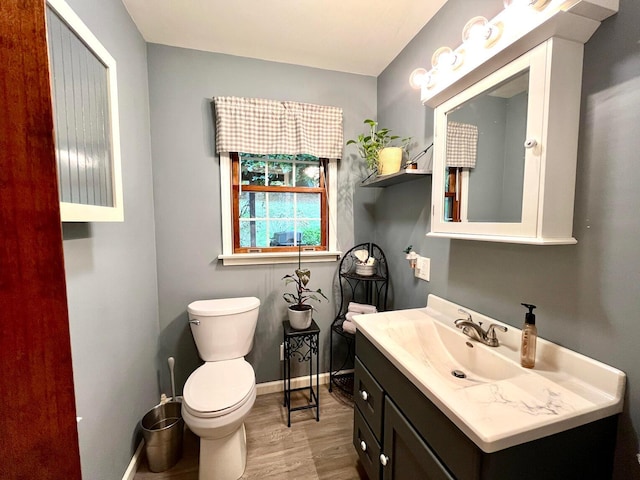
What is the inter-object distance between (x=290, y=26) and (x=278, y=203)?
1101 mm

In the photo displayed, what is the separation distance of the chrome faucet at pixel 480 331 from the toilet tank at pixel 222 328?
1.23 meters

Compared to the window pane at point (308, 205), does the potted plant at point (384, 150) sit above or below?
above

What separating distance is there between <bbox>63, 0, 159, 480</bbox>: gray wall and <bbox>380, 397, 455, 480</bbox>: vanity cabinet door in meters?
1.15

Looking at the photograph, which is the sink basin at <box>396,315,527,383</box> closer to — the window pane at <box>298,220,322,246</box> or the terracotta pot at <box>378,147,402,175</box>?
the terracotta pot at <box>378,147,402,175</box>

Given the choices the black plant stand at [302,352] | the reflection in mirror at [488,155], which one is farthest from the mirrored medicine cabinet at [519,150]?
the black plant stand at [302,352]

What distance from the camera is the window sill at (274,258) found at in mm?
1928

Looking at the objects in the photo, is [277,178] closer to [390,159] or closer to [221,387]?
[390,159]

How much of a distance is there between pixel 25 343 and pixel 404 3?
193 centimetres

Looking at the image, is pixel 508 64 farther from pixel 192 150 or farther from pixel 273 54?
pixel 192 150

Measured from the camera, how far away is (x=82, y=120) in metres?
0.90

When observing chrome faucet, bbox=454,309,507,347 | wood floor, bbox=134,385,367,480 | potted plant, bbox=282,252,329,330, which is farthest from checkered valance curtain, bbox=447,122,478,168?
wood floor, bbox=134,385,367,480

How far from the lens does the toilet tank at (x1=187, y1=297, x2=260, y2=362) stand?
1666 millimetres

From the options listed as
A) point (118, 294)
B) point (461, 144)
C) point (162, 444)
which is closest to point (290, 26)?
point (461, 144)

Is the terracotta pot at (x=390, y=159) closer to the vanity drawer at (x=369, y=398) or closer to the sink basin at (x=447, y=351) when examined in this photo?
the sink basin at (x=447, y=351)
